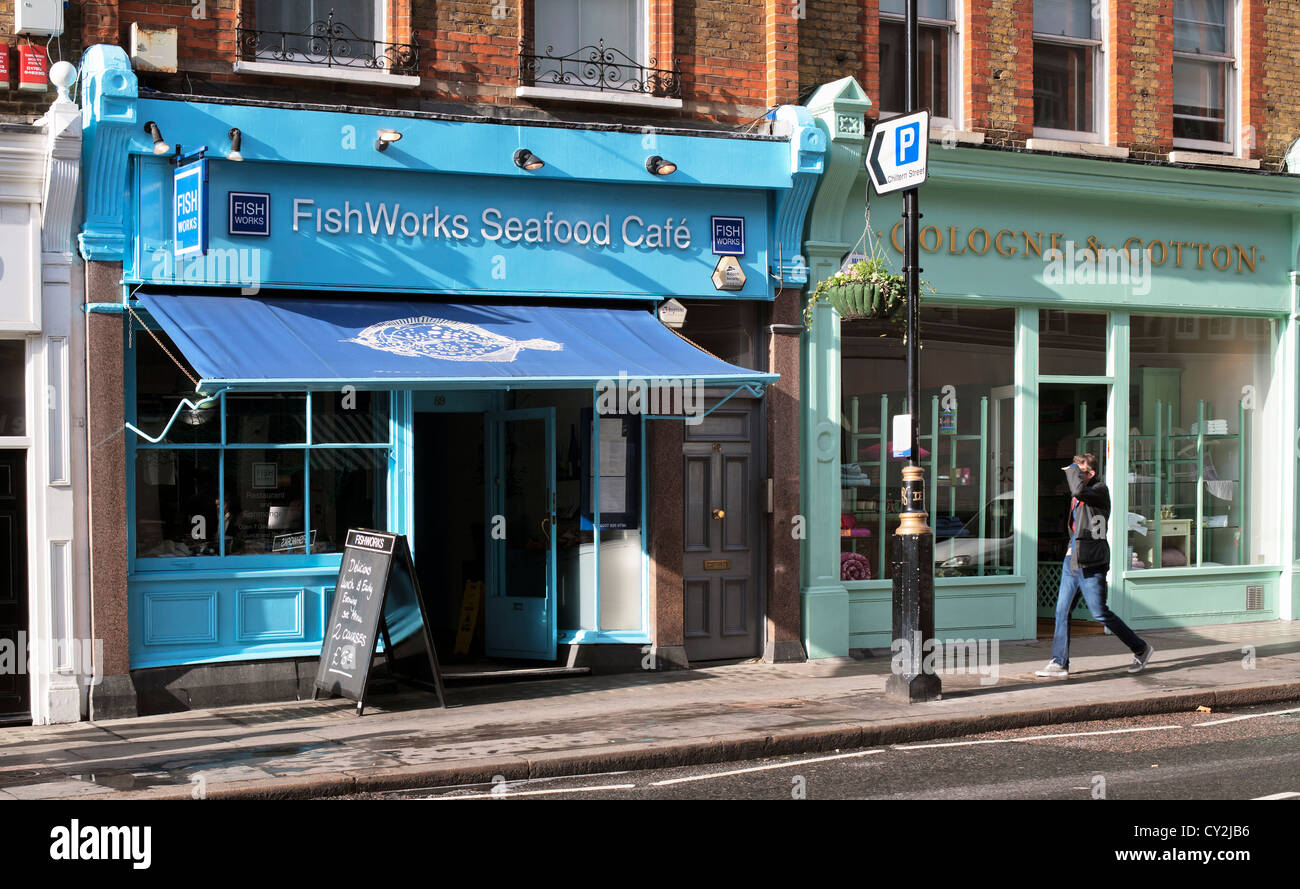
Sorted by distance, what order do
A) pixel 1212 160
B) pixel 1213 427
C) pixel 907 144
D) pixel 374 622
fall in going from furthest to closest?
pixel 1213 427
pixel 1212 160
pixel 907 144
pixel 374 622

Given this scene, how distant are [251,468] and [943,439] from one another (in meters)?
6.81

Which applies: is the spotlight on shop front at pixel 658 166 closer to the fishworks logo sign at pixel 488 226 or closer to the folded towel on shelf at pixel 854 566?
the fishworks logo sign at pixel 488 226

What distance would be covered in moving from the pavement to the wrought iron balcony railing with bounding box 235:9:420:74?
5216mm

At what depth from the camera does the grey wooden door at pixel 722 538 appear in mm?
13258

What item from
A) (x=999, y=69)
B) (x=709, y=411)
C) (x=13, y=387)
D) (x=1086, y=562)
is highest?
(x=999, y=69)

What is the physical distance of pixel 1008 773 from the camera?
29.1 ft

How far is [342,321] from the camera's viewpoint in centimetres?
1156

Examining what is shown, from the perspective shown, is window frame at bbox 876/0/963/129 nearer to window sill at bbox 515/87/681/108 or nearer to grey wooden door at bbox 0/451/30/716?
window sill at bbox 515/87/681/108

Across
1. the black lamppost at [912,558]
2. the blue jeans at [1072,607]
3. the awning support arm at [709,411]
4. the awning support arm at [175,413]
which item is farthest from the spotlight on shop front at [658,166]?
the blue jeans at [1072,607]

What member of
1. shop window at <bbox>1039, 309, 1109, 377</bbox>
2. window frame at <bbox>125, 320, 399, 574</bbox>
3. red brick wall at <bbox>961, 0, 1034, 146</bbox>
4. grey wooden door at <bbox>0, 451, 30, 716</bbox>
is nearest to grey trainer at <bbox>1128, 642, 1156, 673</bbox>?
shop window at <bbox>1039, 309, 1109, 377</bbox>

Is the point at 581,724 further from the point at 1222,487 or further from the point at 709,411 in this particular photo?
the point at 1222,487

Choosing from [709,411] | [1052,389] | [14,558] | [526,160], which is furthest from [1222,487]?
[14,558]

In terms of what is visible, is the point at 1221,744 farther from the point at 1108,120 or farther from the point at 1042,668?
the point at 1108,120

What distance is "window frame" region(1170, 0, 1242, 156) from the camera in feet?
Answer: 52.1
